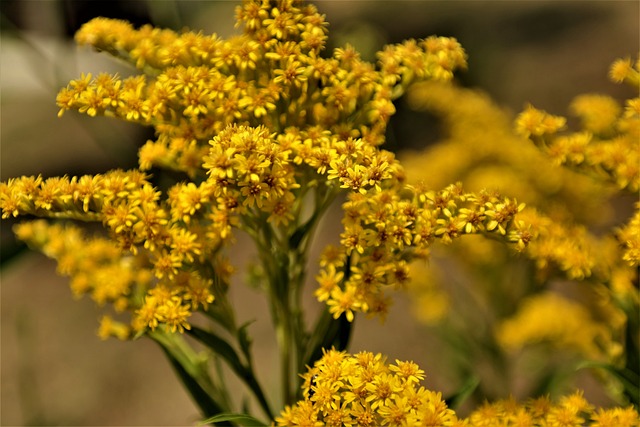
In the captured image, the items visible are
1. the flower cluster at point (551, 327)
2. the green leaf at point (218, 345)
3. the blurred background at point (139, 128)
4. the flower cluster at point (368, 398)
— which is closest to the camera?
the flower cluster at point (368, 398)

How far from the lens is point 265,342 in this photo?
6.31 ft

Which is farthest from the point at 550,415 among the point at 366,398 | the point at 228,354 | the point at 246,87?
the point at 246,87

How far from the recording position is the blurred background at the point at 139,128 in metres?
1.86

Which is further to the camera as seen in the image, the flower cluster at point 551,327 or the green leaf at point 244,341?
the flower cluster at point 551,327

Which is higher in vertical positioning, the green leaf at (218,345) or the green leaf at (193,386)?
the green leaf at (218,345)

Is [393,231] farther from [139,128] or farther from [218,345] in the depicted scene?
[139,128]

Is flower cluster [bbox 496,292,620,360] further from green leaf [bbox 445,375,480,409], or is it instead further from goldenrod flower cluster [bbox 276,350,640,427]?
goldenrod flower cluster [bbox 276,350,640,427]

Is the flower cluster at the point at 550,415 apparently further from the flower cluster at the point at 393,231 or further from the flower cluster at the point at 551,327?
the flower cluster at the point at 551,327

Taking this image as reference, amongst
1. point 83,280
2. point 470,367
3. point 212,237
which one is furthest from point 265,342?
point 212,237

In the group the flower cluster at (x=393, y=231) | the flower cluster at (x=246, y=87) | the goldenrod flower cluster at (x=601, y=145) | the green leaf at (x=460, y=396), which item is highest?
the flower cluster at (x=246, y=87)

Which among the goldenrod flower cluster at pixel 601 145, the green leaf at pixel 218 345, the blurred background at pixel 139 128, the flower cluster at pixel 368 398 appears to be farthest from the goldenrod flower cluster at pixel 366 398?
the blurred background at pixel 139 128

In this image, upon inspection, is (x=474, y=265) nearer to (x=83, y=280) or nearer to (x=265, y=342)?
(x=83, y=280)

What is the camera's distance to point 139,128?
8.46 feet

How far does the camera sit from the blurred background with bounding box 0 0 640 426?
186cm
